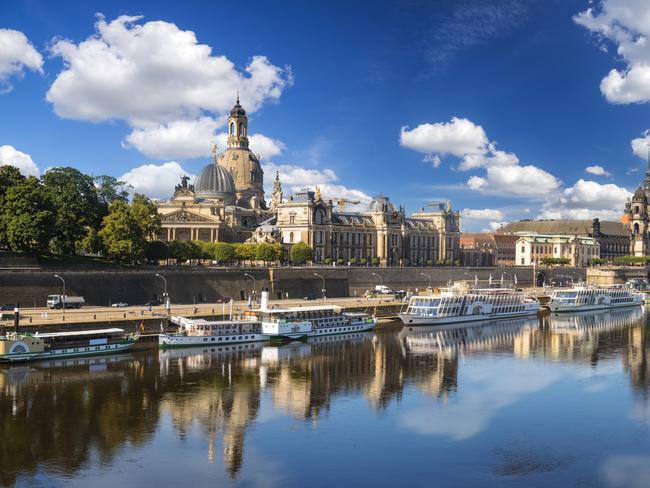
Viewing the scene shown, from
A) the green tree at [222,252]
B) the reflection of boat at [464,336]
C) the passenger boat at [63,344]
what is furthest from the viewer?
the green tree at [222,252]

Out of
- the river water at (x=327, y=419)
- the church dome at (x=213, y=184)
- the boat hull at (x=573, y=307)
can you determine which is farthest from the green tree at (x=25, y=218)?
the church dome at (x=213, y=184)

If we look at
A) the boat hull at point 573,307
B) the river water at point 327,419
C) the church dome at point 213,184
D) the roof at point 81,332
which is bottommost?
the river water at point 327,419

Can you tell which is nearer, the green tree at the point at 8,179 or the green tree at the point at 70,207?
the green tree at the point at 8,179

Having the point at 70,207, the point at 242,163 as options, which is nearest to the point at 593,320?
the point at 70,207

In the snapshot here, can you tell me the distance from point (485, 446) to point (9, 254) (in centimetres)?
5766

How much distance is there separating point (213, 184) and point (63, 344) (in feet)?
351

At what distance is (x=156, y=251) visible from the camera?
322 feet

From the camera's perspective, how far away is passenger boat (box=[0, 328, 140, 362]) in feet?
184

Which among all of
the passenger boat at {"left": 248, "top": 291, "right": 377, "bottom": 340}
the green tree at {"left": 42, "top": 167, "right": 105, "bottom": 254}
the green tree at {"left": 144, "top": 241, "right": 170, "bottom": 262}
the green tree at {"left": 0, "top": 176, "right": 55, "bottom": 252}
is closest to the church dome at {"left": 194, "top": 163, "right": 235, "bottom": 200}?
the green tree at {"left": 144, "top": 241, "right": 170, "bottom": 262}

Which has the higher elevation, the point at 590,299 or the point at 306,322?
the point at 590,299

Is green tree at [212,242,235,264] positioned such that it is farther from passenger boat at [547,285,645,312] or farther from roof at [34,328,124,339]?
roof at [34,328,124,339]

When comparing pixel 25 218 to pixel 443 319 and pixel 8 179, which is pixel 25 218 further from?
pixel 443 319

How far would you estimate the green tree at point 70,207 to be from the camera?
87.6 m

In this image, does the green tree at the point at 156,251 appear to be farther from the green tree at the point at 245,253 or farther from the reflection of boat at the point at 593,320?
the reflection of boat at the point at 593,320
